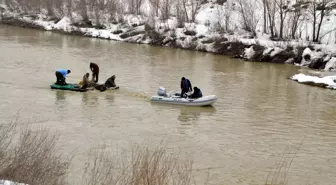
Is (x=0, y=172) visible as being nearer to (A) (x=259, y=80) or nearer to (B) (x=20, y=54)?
(A) (x=259, y=80)

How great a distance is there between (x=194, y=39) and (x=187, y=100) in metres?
28.9

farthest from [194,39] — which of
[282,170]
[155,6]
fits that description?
[282,170]

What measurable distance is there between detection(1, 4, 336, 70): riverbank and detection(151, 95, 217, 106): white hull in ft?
66.2

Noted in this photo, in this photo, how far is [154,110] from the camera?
66.5ft

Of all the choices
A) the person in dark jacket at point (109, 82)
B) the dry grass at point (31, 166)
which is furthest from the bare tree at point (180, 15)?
the dry grass at point (31, 166)

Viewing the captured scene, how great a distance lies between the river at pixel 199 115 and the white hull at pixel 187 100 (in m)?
0.35

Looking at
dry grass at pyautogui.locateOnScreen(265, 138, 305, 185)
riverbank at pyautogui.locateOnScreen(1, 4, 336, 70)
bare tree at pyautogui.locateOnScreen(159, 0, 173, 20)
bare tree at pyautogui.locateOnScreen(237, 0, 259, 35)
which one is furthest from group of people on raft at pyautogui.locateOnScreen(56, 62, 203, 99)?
bare tree at pyautogui.locateOnScreen(159, 0, 173, 20)

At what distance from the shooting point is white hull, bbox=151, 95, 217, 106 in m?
21.0

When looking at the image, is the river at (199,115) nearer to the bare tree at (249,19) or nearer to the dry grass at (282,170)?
the dry grass at (282,170)

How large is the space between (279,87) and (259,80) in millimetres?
2454

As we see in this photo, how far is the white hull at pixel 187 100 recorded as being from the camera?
2100 cm

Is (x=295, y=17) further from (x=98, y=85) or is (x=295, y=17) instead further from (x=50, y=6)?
(x=50, y=6)

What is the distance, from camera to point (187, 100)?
2105 centimetres

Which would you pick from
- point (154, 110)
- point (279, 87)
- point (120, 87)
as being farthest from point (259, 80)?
point (154, 110)
